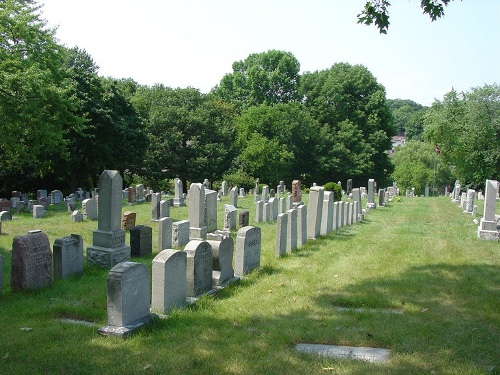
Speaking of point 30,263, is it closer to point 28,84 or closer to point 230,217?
point 230,217

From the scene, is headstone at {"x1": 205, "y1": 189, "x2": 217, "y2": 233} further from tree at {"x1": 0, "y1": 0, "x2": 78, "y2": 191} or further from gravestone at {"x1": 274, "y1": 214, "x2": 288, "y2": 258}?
tree at {"x1": 0, "y1": 0, "x2": 78, "y2": 191}

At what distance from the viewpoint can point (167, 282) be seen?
701 cm

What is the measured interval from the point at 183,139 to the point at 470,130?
75.9 feet

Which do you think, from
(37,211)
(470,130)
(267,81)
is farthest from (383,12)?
(267,81)

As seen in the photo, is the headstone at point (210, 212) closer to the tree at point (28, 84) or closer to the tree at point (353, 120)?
the tree at point (28, 84)

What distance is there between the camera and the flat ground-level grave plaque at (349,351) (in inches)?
213

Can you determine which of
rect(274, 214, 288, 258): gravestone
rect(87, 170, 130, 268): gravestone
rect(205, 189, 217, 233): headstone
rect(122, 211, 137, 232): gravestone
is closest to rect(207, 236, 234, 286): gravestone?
rect(274, 214, 288, 258): gravestone

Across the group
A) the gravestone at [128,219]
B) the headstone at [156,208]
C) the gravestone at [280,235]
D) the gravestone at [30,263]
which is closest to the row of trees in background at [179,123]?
the headstone at [156,208]

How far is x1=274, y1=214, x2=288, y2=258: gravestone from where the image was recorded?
11602mm

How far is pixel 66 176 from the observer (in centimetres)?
3278

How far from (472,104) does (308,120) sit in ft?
51.5

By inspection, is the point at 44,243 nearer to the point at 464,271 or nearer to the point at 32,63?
the point at 464,271

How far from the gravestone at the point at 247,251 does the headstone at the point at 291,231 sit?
2.22m

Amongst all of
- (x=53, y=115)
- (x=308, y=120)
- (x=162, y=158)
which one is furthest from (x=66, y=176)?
(x=308, y=120)
